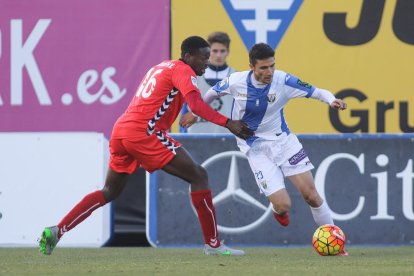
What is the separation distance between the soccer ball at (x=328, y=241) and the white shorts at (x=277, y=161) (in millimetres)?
597

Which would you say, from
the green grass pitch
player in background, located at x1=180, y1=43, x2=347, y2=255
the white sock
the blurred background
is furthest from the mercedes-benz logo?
the blurred background

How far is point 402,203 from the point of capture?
11414mm

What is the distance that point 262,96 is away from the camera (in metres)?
10.2

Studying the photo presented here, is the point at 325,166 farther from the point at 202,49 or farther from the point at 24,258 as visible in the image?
the point at 24,258

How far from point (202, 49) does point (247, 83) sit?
58 cm

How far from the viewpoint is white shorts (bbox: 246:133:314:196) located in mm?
10297

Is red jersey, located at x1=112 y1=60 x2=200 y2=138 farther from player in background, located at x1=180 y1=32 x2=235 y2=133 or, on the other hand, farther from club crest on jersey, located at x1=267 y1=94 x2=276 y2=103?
player in background, located at x1=180 y1=32 x2=235 y2=133

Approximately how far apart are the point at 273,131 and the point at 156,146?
108 centimetres

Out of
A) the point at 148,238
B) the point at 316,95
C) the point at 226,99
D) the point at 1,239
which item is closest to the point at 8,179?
the point at 1,239

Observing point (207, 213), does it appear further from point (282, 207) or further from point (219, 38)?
point (219, 38)

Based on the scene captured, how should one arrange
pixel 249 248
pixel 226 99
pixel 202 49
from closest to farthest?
pixel 202 49, pixel 249 248, pixel 226 99

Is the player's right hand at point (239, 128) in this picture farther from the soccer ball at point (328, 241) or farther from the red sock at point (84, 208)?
the red sock at point (84, 208)

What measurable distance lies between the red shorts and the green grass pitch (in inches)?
30.8

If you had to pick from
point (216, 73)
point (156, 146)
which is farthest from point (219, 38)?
point (156, 146)
